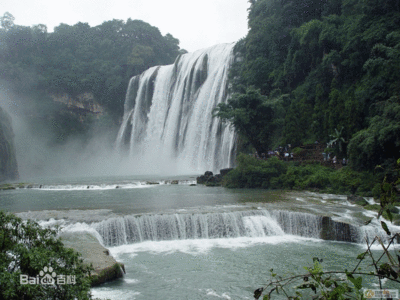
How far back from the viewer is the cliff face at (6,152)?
3180cm

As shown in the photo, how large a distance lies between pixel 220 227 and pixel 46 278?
8129mm

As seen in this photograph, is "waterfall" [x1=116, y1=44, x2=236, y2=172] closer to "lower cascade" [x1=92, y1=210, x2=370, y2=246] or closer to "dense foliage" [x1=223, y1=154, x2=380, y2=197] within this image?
"dense foliage" [x1=223, y1=154, x2=380, y2=197]

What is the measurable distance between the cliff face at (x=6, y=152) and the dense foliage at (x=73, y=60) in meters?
9.88

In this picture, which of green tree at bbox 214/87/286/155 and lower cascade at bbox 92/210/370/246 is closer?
lower cascade at bbox 92/210/370/246

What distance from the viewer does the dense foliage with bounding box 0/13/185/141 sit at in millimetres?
43938

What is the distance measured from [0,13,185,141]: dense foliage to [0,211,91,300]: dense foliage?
4504cm

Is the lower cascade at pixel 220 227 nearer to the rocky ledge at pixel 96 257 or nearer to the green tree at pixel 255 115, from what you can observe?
the rocky ledge at pixel 96 257

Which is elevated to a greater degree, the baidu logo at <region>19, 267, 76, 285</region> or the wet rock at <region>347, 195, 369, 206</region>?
the baidu logo at <region>19, 267, 76, 285</region>

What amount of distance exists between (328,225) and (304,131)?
1280cm

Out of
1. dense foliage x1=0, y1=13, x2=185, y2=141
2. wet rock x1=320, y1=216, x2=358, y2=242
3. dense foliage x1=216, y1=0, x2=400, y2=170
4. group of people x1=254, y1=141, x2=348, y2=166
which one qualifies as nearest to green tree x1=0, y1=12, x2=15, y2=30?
dense foliage x1=0, y1=13, x2=185, y2=141

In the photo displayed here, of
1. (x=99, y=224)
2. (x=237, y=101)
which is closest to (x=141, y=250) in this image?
(x=99, y=224)

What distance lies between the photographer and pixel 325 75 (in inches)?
891

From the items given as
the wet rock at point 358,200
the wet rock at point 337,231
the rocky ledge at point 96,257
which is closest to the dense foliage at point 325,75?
the wet rock at point 358,200

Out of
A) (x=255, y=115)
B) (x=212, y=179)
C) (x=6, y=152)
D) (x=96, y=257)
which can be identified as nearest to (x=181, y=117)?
(x=255, y=115)
